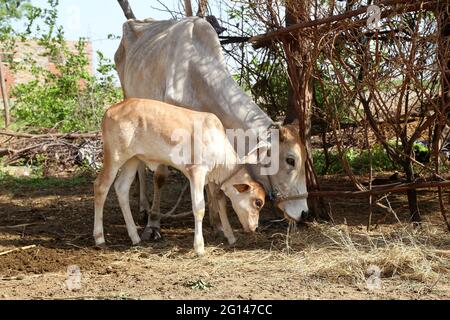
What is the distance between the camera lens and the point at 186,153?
18.9ft

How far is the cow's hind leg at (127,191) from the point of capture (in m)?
6.27

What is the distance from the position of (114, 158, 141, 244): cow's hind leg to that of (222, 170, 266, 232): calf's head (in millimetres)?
882

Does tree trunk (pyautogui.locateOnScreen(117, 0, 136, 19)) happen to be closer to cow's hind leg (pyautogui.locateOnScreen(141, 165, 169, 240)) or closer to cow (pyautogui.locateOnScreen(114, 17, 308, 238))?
cow (pyautogui.locateOnScreen(114, 17, 308, 238))

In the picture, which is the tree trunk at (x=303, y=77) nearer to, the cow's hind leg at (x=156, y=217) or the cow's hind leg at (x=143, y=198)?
the cow's hind leg at (x=156, y=217)

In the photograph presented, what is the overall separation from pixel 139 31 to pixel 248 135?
99.3 inches

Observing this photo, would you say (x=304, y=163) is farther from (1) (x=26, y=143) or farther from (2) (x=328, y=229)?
(1) (x=26, y=143)

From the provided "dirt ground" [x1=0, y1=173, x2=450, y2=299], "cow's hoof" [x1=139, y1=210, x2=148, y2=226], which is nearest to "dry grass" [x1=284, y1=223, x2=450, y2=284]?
"dirt ground" [x1=0, y1=173, x2=450, y2=299]

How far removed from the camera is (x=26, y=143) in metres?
10.6

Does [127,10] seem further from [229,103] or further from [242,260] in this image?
[242,260]

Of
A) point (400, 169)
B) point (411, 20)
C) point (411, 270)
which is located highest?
point (411, 20)

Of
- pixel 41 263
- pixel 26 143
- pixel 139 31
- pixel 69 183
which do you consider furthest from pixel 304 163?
pixel 26 143

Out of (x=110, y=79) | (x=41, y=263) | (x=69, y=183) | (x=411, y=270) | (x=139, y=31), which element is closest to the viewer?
(x=411, y=270)

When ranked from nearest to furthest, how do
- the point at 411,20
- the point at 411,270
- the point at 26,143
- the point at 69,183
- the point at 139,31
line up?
the point at 411,270 → the point at 411,20 → the point at 139,31 → the point at 69,183 → the point at 26,143

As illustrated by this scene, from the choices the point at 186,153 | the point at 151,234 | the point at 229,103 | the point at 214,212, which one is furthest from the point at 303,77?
the point at 151,234
